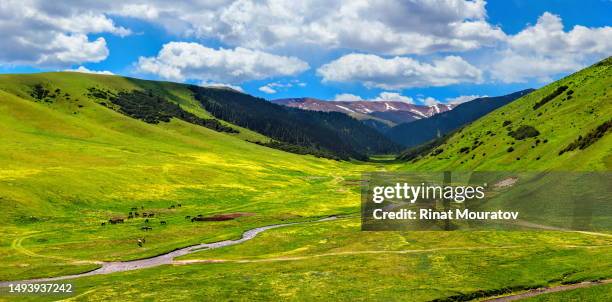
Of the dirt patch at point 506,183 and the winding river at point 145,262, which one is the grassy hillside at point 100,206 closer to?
the winding river at point 145,262

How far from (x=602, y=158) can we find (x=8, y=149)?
191107mm

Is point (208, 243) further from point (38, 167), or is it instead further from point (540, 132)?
point (540, 132)

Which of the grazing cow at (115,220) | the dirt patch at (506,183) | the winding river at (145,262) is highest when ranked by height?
the dirt patch at (506,183)

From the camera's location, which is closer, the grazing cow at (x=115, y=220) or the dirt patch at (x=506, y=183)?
the grazing cow at (x=115, y=220)

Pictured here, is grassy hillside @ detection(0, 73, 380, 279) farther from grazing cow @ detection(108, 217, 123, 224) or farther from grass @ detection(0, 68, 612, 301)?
grazing cow @ detection(108, 217, 123, 224)

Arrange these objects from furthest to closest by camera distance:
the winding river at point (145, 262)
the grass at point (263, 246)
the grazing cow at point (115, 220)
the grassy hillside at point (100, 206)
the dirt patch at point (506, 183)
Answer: the dirt patch at point (506, 183)
the grazing cow at point (115, 220)
the grassy hillside at point (100, 206)
the winding river at point (145, 262)
the grass at point (263, 246)

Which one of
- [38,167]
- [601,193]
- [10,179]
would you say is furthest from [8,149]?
[601,193]

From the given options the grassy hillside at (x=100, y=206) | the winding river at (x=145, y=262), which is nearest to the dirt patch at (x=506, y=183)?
the grassy hillside at (x=100, y=206)

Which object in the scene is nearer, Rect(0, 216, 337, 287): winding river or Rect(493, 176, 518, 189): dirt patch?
Rect(0, 216, 337, 287): winding river

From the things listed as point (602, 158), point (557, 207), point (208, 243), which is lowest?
point (208, 243)

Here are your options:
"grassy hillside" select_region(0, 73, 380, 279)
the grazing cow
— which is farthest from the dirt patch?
the grazing cow

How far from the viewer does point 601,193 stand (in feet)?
345

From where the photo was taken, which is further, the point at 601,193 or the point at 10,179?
the point at 10,179

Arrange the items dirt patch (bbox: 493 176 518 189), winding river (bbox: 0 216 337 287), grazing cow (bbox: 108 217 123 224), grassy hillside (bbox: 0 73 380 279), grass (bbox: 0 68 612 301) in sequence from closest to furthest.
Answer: grass (bbox: 0 68 612 301), winding river (bbox: 0 216 337 287), grassy hillside (bbox: 0 73 380 279), grazing cow (bbox: 108 217 123 224), dirt patch (bbox: 493 176 518 189)
